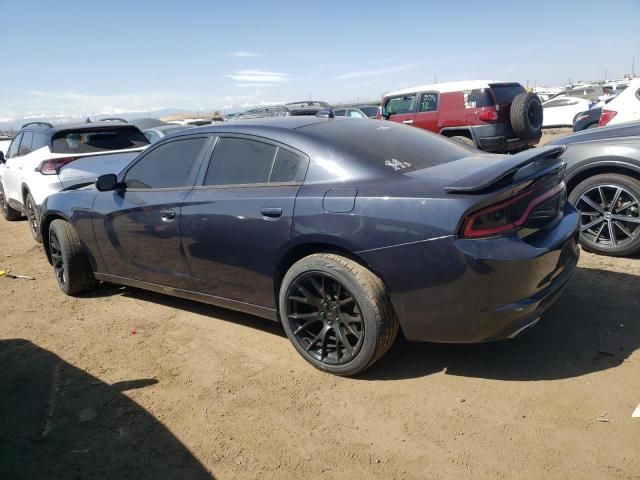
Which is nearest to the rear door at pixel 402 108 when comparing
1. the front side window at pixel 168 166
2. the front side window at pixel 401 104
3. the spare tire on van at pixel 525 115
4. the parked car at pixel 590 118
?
the front side window at pixel 401 104

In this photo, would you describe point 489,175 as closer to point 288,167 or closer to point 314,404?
point 288,167

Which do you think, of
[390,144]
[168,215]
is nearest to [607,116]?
[390,144]

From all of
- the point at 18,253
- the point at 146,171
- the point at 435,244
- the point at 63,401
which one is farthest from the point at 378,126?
the point at 18,253

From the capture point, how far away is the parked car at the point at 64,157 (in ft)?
20.9

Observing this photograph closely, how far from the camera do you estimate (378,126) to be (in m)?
3.64

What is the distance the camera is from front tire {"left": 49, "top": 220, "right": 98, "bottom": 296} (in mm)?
4633

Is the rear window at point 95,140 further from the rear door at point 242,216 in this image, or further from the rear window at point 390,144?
the rear window at point 390,144

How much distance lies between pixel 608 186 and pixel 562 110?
16326 millimetres

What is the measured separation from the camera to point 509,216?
2584 mm

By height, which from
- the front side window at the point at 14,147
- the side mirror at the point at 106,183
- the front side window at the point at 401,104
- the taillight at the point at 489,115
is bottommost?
the side mirror at the point at 106,183

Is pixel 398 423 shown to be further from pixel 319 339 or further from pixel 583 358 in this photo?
pixel 583 358

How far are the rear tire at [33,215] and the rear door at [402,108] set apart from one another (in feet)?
23.7

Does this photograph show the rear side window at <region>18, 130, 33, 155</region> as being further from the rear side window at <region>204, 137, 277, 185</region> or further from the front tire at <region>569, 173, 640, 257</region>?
the front tire at <region>569, 173, 640, 257</region>

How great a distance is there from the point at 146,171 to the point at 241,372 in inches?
75.4
